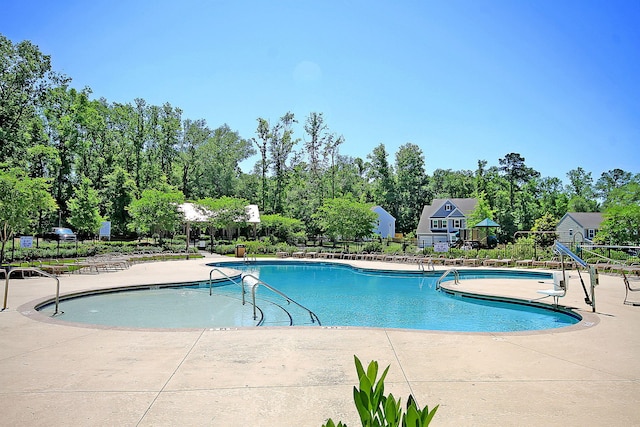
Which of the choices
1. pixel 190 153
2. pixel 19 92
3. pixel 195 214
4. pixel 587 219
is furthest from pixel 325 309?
pixel 190 153

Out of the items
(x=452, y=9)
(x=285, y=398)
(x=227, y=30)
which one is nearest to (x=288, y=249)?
(x=227, y=30)

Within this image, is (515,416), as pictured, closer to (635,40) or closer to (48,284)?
(48,284)

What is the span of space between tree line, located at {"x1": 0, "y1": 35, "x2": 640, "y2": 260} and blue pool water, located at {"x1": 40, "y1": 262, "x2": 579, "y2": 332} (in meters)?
9.35

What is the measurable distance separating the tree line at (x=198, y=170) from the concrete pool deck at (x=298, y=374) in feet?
49.7

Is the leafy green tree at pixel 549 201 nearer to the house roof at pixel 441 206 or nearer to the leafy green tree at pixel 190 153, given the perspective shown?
the house roof at pixel 441 206

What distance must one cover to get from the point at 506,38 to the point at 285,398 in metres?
15.3

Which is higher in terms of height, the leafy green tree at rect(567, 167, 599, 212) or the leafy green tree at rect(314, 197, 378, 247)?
the leafy green tree at rect(567, 167, 599, 212)

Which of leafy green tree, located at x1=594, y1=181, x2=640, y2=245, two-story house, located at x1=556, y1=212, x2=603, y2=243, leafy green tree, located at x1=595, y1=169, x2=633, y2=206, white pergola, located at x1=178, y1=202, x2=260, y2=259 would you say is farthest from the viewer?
leafy green tree, located at x1=595, y1=169, x2=633, y2=206

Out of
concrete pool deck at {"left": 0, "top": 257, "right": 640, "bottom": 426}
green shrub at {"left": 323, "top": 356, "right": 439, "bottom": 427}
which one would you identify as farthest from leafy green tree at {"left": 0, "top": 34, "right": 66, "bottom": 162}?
green shrub at {"left": 323, "top": 356, "right": 439, "bottom": 427}

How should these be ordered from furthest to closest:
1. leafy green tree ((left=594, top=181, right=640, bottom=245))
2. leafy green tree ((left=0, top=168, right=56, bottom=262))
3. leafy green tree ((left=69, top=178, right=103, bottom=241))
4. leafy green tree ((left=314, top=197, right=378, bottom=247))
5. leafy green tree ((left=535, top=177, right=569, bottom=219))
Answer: leafy green tree ((left=535, top=177, right=569, bottom=219)), leafy green tree ((left=314, top=197, right=378, bottom=247)), leafy green tree ((left=69, top=178, right=103, bottom=241)), leafy green tree ((left=594, top=181, right=640, bottom=245)), leafy green tree ((left=0, top=168, right=56, bottom=262))

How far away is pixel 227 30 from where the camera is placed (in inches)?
585

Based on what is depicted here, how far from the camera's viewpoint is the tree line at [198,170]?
1334 inches

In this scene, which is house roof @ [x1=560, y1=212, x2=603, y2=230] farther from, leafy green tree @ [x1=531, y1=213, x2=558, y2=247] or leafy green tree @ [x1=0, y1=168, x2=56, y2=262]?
leafy green tree @ [x1=0, y1=168, x2=56, y2=262]

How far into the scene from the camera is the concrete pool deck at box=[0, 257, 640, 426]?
12.0ft
